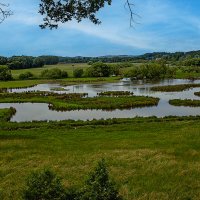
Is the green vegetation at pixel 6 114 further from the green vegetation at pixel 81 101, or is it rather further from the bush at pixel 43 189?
the bush at pixel 43 189

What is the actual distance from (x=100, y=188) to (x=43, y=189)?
147 cm

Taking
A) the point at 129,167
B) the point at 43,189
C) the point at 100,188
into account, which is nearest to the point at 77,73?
the point at 129,167

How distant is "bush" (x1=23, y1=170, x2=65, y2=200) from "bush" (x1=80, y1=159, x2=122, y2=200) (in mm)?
649

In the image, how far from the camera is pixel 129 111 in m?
69.9

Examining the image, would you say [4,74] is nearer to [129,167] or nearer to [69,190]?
[129,167]

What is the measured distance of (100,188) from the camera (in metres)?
9.89

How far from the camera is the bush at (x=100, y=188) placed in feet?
31.9

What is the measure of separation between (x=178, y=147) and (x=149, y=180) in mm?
8565

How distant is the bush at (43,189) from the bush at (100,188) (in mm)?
649

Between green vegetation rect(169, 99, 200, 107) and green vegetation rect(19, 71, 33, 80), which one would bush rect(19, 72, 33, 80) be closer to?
green vegetation rect(19, 71, 33, 80)

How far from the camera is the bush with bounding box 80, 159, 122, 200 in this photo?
9727mm

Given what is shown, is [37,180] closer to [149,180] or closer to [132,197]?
[132,197]

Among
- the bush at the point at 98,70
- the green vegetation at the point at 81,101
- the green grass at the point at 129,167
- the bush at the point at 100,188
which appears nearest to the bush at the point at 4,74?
the bush at the point at 98,70

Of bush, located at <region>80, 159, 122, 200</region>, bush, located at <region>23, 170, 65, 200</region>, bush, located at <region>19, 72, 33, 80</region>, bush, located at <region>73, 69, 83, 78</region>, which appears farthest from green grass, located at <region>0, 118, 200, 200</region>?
bush, located at <region>73, 69, 83, 78</region>
